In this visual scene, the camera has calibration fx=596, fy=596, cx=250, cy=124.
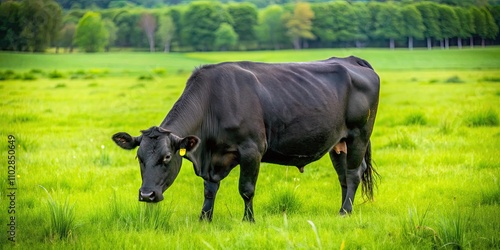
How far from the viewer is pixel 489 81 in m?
31.1

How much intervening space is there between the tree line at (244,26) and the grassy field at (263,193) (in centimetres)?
266

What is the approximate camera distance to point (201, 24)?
5516cm

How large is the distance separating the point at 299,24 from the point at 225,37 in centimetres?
722

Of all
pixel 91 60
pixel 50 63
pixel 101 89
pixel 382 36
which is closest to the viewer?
pixel 382 36

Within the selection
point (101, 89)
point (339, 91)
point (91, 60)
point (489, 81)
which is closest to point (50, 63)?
point (91, 60)

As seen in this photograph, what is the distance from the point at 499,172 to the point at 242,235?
20.3 feet

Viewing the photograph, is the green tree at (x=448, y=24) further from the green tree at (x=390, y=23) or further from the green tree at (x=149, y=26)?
the green tree at (x=149, y=26)

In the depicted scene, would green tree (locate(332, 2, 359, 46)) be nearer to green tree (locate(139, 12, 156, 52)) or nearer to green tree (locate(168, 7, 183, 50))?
green tree (locate(139, 12, 156, 52))

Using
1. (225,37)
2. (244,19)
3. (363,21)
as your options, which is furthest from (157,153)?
(244,19)

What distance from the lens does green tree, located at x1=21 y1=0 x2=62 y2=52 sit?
2216 cm

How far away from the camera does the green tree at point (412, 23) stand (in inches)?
738

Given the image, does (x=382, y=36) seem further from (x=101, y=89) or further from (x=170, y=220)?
(x=170, y=220)

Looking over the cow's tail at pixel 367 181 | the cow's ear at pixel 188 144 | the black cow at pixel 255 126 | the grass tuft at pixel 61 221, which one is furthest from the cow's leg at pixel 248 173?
the cow's tail at pixel 367 181

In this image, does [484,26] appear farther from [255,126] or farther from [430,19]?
[255,126]
